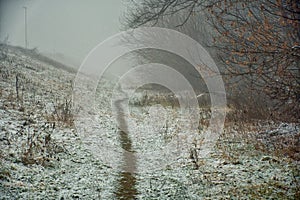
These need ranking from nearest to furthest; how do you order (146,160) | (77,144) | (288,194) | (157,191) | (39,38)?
(288,194) → (157,191) → (146,160) → (77,144) → (39,38)

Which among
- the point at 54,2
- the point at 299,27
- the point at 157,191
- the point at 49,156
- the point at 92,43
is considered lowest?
the point at 157,191

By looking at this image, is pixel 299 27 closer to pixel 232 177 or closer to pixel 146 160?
pixel 232 177

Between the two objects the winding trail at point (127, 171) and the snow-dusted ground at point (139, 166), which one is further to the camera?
the winding trail at point (127, 171)

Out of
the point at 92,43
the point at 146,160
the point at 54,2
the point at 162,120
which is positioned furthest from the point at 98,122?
the point at 54,2

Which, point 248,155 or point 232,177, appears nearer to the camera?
point 232,177

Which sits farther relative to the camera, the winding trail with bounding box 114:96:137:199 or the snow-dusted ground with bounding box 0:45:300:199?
the winding trail with bounding box 114:96:137:199

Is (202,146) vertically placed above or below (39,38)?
below

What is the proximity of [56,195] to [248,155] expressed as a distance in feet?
17.2

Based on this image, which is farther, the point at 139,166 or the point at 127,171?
the point at 139,166

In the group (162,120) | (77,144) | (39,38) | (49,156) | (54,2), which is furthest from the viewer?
(54,2)

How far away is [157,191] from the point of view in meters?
6.83

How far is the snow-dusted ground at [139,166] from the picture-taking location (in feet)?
21.3

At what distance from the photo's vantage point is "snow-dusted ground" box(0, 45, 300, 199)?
6496 mm

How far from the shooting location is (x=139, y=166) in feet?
28.7
